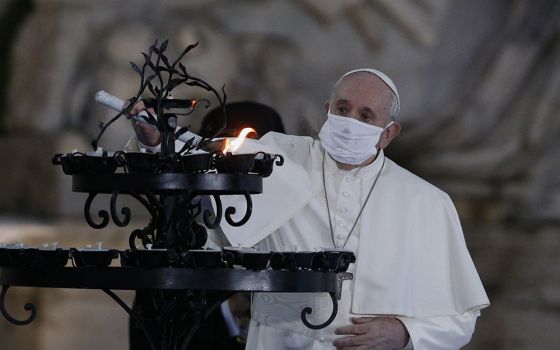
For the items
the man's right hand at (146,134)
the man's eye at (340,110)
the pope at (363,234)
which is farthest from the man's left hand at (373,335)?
the man's right hand at (146,134)

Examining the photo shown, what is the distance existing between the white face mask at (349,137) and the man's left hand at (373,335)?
1.60 ft

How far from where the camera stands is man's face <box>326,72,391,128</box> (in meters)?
4.92

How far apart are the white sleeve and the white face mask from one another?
0.50 m

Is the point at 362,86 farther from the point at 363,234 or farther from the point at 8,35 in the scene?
the point at 8,35

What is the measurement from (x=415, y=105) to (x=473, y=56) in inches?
18.2

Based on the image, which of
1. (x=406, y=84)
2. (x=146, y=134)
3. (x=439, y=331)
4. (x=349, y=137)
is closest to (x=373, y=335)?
(x=439, y=331)

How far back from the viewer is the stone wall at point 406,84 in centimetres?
859

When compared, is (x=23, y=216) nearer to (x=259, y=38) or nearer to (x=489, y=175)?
(x=259, y=38)

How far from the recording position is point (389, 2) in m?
9.10

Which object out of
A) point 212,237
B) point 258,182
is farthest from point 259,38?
point 258,182

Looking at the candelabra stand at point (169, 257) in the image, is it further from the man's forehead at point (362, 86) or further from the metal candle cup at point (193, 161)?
the man's forehead at point (362, 86)

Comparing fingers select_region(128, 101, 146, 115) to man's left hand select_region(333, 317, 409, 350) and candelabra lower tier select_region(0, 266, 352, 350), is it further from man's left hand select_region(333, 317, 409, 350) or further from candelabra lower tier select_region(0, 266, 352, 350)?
man's left hand select_region(333, 317, 409, 350)

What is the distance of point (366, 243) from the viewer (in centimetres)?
501

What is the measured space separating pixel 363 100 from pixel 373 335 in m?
0.71
